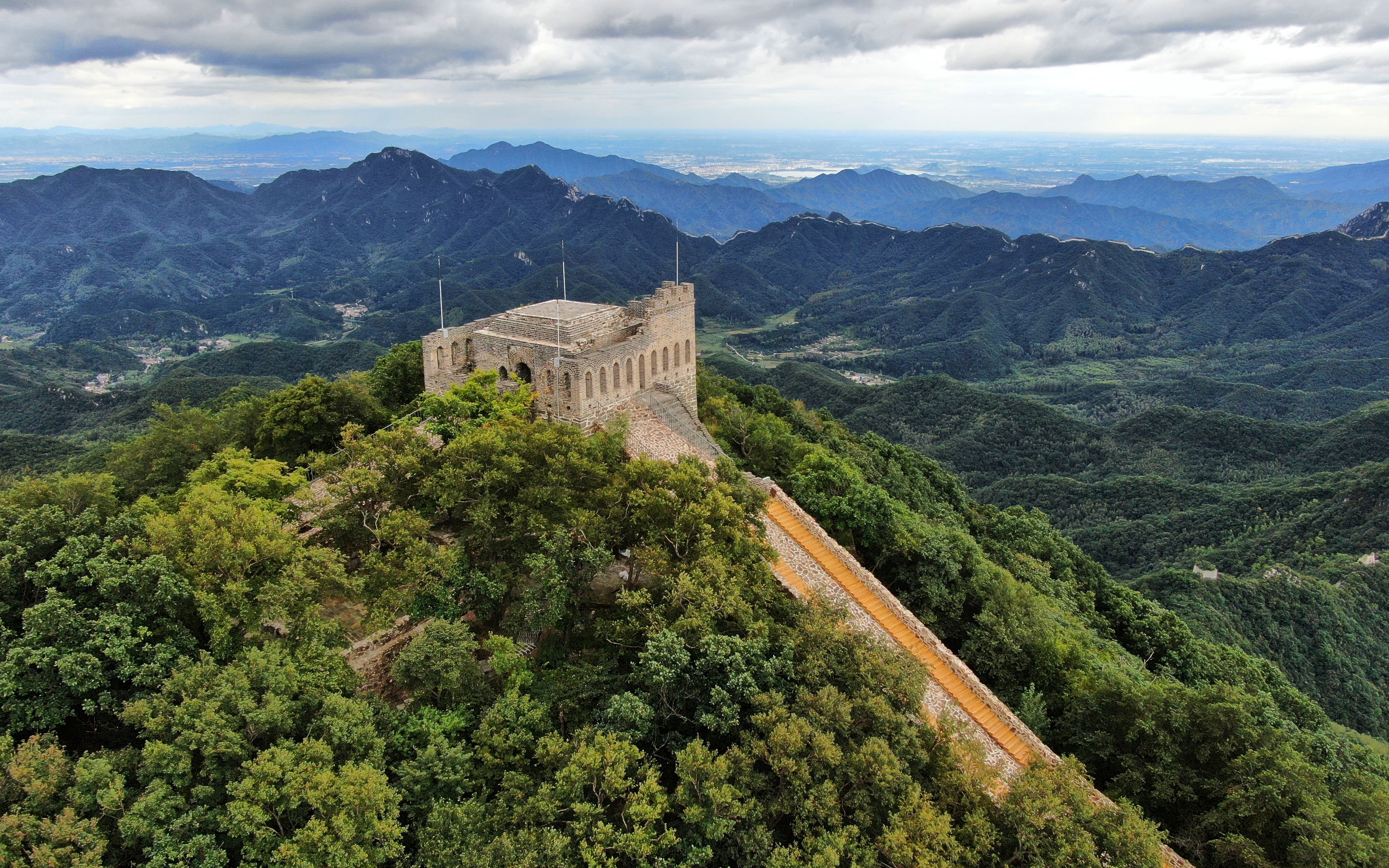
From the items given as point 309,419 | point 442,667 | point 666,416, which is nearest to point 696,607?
point 442,667

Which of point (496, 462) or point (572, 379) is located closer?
point (496, 462)

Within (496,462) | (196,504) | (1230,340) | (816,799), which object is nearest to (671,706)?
(816,799)

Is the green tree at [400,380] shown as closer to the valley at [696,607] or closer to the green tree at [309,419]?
the valley at [696,607]

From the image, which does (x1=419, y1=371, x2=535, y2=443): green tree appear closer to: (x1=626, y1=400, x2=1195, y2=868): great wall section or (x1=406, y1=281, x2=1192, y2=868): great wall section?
(x1=406, y1=281, x2=1192, y2=868): great wall section

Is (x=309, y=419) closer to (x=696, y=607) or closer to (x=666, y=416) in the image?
(x=666, y=416)

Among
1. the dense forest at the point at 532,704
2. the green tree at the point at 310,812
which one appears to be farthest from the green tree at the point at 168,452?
the green tree at the point at 310,812

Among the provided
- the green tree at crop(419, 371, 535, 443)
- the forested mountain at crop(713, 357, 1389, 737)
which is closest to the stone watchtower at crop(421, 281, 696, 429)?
the green tree at crop(419, 371, 535, 443)

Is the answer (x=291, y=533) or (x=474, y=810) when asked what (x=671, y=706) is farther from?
(x=291, y=533)
